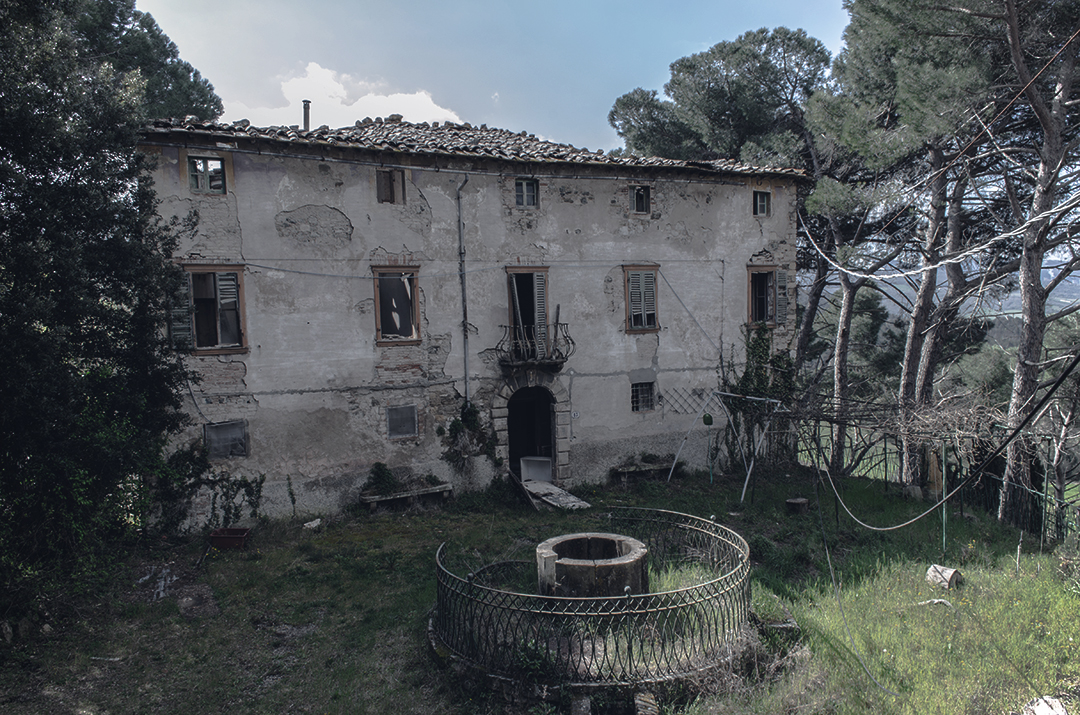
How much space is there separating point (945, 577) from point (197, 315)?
1444cm

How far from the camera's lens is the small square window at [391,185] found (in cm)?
1471

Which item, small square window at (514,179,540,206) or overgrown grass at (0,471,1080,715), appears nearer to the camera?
overgrown grass at (0,471,1080,715)

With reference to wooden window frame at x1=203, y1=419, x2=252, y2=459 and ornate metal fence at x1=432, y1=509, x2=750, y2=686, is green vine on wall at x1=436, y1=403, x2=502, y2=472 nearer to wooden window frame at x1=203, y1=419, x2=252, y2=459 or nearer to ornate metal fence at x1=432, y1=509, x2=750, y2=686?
wooden window frame at x1=203, y1=419, x2=252, y2=459

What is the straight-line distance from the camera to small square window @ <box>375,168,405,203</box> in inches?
579

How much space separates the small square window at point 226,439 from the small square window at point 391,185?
5.87 meters

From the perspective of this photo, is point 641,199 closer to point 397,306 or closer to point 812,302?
point 397,306

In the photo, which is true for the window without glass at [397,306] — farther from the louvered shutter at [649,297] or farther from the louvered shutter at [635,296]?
the louvered shutter at [649,297]

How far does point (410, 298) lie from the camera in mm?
15109

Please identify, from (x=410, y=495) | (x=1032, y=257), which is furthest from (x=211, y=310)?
(x=1032, y=257)

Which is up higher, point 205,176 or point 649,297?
point 205,176

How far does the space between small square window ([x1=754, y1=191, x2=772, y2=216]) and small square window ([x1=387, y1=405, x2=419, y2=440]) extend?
11.3 m

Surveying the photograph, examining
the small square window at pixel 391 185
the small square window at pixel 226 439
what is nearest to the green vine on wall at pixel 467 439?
the small square window at pixel 226 439

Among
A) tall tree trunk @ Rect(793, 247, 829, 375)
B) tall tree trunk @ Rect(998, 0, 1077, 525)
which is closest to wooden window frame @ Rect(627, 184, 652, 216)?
tall tree trunk @ Rect(998, 0, 1077, 525)

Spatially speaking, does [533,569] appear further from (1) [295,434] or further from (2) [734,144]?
(2) [734,144]
